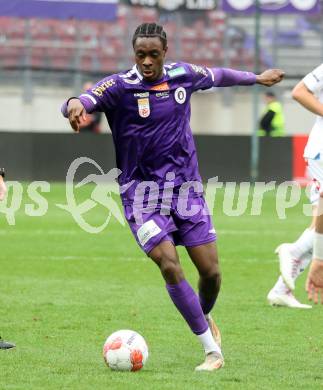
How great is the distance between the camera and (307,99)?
7.13m

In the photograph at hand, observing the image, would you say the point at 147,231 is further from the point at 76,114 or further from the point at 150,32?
the point at 150,32

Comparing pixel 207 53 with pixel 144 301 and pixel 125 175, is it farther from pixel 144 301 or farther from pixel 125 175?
pixel 125 175

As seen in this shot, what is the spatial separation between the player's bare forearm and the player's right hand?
1680mm

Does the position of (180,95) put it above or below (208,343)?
above

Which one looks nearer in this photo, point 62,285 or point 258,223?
point 62,285

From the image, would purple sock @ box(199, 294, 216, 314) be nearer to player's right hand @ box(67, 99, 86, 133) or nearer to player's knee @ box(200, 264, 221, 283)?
player's knee @ box(200, 264, 221, 283)

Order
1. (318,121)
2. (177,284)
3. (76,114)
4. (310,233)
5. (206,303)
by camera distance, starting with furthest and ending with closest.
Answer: (310,233), (318,121), (206,303), (177,284), (76,114)

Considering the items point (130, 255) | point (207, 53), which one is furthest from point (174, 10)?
point (130, 255)

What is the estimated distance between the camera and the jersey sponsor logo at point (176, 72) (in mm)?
6797

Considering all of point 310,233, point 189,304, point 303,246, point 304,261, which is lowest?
point 304,261

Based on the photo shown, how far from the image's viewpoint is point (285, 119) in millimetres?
27656

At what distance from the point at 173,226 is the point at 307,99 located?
4.28 ft

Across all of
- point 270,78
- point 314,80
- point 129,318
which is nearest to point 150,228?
point 270,78

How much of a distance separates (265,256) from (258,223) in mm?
3958
